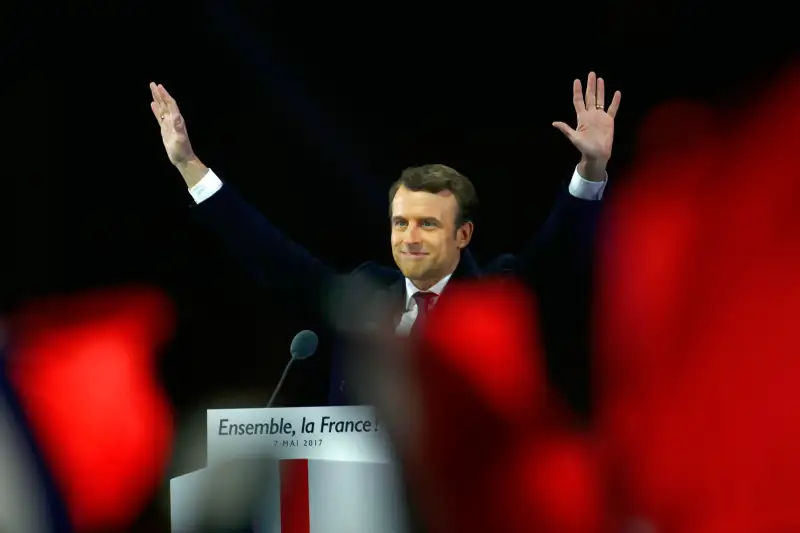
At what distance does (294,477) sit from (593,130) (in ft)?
5.05

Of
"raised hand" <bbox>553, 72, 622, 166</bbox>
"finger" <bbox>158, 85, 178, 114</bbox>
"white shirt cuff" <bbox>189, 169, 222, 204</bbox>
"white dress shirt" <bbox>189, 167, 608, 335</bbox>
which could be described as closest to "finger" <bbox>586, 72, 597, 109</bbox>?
"raised hand" <bbox>553, 72, 622, 166</bbox>

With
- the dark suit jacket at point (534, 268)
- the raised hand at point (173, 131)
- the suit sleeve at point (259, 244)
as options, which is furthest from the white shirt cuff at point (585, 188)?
the raised hand at point (173, 131)

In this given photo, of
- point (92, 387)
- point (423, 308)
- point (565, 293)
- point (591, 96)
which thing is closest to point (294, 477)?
point (423, 308)

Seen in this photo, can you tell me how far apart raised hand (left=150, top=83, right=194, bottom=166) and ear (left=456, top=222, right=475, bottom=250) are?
1.03 meters

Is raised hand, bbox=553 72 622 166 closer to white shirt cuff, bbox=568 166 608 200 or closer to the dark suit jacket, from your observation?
white shirt cuff, bbox=568 166 608 200

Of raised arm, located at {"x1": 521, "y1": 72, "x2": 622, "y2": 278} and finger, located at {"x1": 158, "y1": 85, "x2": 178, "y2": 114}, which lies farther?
finger, located at {"x1": 158, "y1": 85, "x2": 178, "y2": 114}

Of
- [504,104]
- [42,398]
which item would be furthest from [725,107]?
[42,398]

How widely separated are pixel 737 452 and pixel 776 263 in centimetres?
68

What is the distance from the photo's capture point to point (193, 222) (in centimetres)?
354

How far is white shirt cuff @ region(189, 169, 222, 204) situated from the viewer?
2.97 metres

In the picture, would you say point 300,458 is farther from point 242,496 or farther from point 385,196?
point 385,196

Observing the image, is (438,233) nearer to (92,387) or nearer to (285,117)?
(285,117)

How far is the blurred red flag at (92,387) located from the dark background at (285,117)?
12 centimetres

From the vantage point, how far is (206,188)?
297cm
